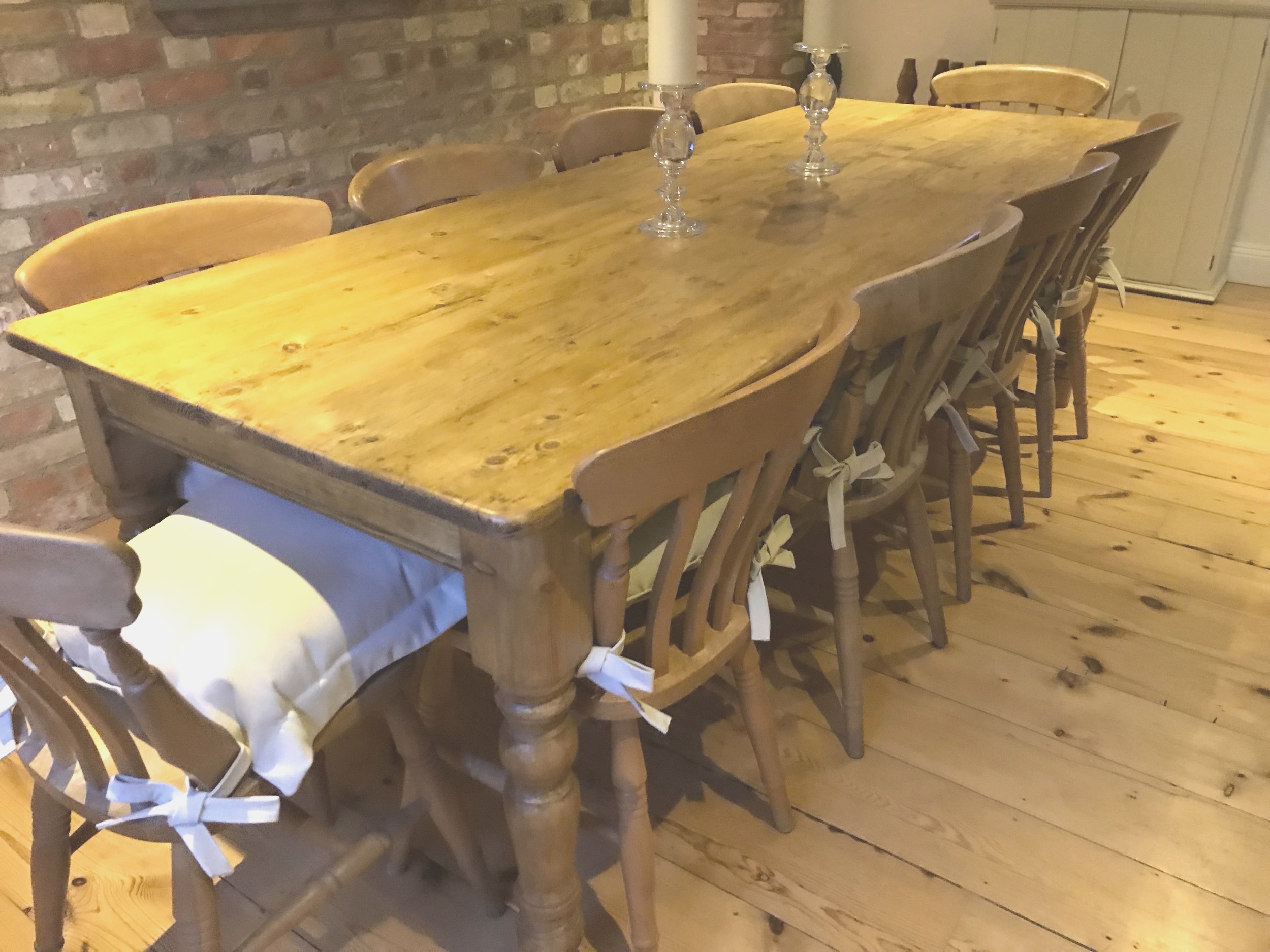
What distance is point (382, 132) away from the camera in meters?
2.73

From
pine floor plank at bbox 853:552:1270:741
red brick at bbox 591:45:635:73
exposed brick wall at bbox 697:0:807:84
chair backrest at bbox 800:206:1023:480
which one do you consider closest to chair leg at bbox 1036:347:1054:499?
pine floor plank at bbox 853:552:1270:741

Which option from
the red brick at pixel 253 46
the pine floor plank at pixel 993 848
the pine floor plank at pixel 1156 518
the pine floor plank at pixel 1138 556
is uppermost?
the red brick at pixel 253 46

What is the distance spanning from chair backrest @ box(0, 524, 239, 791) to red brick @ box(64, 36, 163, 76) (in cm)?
152

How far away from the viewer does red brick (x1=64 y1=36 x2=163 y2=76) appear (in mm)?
2080

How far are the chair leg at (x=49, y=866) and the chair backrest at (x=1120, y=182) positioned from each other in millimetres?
1881

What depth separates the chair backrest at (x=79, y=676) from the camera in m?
0.81

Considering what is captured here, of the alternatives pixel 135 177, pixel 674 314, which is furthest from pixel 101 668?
pixel 135 177

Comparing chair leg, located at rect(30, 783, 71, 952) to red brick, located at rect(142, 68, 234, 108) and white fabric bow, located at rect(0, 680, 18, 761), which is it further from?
red brick, located at rect(142, 68, 234, 108)

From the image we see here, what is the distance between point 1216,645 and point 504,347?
1.49 m

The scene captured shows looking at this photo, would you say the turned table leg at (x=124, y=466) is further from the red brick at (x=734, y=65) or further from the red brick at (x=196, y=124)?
the red brick at (x=734, y=65)

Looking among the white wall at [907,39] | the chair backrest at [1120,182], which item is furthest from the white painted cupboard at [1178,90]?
the chair backrest at [1120,182]

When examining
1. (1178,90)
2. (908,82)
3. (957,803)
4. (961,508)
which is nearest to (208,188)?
(961,508)

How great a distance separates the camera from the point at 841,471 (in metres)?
1.47

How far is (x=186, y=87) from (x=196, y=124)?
0.08m
